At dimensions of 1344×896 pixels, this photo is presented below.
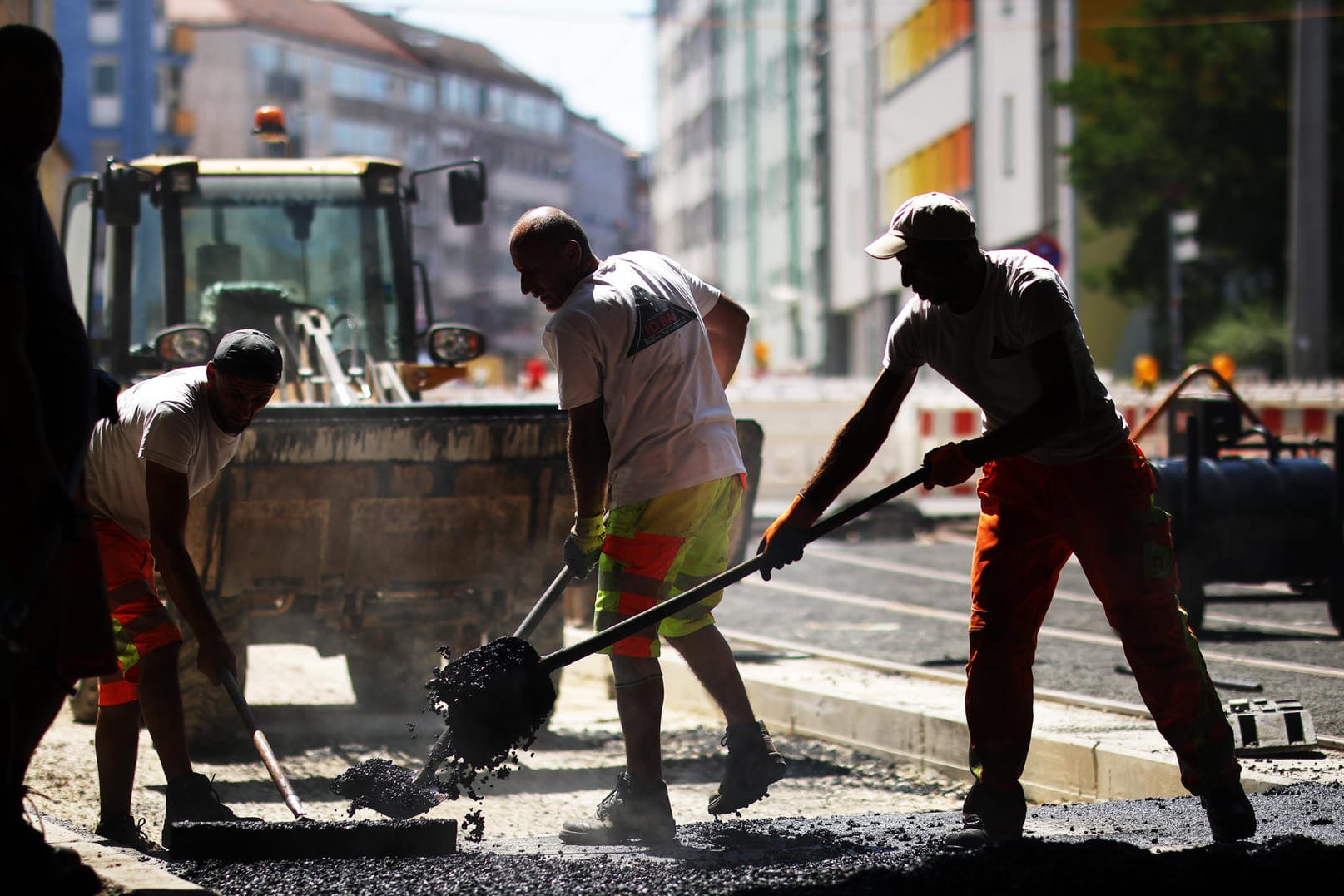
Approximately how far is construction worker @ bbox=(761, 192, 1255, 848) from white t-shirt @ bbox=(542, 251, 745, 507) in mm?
453

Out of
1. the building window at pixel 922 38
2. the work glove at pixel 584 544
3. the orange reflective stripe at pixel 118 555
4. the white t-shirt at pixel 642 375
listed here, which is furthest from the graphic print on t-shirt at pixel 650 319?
the building window at pixel 922 38

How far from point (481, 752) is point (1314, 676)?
4.26 metres

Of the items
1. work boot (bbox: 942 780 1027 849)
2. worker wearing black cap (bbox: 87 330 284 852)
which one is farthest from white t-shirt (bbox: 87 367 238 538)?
work boot (bbox: 942 780 1027 849)

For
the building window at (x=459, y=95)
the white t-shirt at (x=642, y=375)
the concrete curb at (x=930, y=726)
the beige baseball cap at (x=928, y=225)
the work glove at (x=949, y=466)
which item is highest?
the building window at (x=459, y=95)

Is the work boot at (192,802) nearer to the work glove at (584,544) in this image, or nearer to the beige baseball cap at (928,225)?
the work glove at (584,544)

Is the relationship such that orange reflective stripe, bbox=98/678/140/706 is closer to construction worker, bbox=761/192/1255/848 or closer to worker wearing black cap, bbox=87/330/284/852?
worker wearing black cap, bbox=87/330/284/852

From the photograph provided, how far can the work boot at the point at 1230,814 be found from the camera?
459 cm

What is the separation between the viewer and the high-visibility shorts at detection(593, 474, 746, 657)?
16.9 ft

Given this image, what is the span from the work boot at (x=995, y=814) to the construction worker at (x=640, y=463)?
0.71 meters

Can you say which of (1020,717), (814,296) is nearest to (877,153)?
(814,296)

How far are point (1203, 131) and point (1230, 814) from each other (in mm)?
23837

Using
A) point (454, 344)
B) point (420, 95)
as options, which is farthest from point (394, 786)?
point (420, 95)

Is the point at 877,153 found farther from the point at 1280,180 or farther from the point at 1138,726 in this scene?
the point at 1138,726

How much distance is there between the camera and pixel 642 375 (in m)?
5.11
